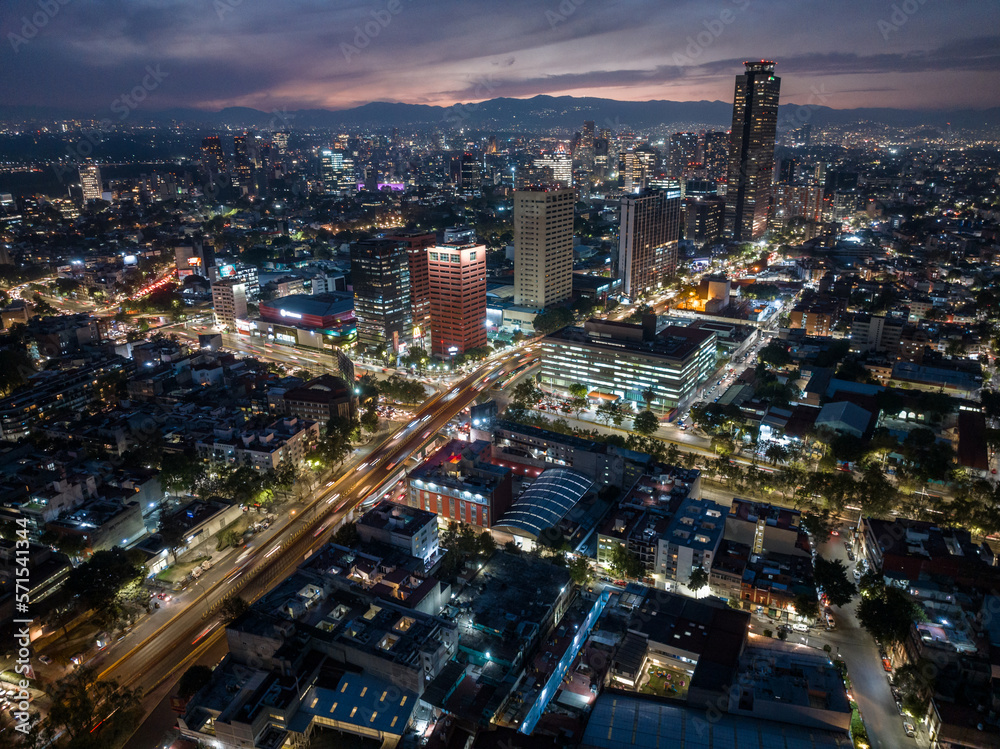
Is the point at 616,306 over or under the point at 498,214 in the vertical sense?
under

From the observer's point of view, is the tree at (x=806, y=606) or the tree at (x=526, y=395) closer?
the tree at (x=806, y=606)

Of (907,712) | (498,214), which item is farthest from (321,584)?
(498,214)

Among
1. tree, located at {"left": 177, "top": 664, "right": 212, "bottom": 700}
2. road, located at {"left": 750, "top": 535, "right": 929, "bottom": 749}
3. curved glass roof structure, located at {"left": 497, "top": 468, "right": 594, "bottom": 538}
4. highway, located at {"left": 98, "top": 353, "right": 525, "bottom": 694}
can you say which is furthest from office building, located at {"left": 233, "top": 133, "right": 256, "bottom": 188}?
road, located at {"left": 750, "top": 535, "right": 929, "bottom": 749}

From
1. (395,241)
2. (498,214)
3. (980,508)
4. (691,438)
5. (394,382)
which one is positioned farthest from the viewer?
(498,214)

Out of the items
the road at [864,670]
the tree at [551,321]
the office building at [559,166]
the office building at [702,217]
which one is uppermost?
the office building at [559,166]

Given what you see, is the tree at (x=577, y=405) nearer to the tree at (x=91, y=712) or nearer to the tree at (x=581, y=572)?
the tree at (x=581, y=572)

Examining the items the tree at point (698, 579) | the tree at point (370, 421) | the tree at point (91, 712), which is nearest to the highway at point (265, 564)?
the tree at point (91, 712)

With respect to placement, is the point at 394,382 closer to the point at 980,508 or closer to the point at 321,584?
the point at 321,584

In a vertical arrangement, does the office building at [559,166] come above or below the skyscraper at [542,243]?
above
